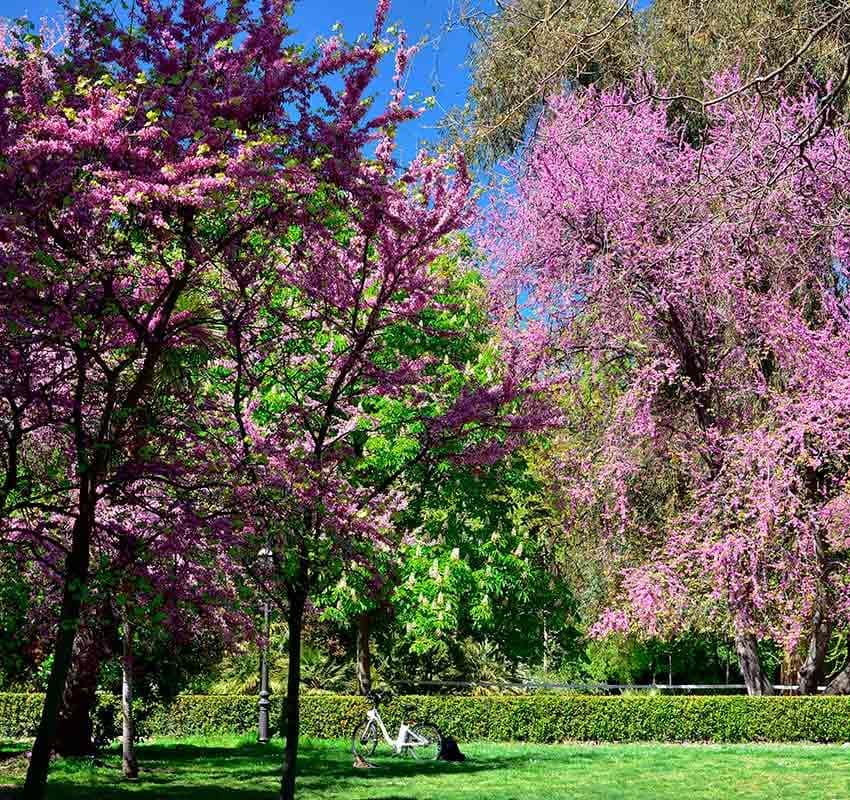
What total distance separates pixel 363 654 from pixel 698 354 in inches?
387

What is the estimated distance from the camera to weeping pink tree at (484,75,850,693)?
54.0 ft

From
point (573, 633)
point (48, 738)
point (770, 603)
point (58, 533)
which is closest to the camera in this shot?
point (48, 738)

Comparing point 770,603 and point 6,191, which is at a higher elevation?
point 6,191

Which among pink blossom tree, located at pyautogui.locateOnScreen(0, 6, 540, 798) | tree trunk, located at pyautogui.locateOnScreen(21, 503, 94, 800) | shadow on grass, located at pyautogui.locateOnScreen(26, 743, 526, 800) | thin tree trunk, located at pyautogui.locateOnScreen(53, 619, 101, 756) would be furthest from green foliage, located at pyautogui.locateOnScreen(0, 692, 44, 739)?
tree trunk, located at pyautogui.locateOnScreen(21, 503, 94, 800)

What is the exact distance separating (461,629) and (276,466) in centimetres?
1677

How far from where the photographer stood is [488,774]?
49.4 ft

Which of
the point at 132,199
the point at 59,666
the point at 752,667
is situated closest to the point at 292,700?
the point at 59,666

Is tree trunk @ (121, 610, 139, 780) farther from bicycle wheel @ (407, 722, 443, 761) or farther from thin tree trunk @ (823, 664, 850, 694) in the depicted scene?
thin tree trunk @ (823, 664, 850, 694)

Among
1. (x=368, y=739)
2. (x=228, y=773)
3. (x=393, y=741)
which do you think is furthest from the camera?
(x=368, y=739)

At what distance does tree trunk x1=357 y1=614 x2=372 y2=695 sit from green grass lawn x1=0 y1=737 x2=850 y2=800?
3.75 metres

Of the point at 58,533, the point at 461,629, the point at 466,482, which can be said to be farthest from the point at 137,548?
the point at 461,629

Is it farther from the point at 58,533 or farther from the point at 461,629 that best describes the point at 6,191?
the point at 461,629

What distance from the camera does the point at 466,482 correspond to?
21.5 meters

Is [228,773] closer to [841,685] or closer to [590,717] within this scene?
[590,717]
